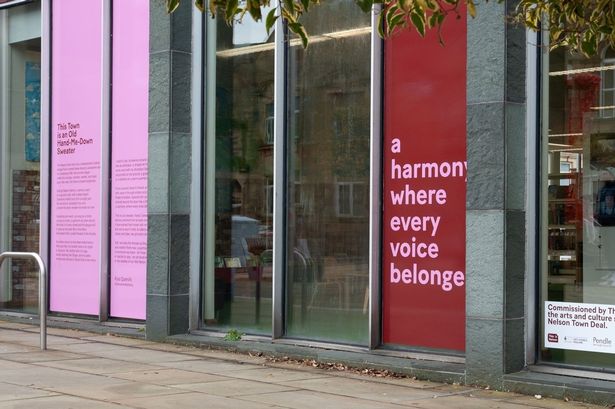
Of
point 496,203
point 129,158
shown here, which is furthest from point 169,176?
point 496,203

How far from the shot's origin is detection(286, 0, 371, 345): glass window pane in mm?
10547

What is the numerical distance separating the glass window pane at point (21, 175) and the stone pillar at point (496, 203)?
26.2ft

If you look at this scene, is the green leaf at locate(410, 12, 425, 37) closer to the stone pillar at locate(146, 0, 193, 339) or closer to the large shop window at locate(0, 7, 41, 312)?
the stone pillar at locate(146, 0, 193, 339)

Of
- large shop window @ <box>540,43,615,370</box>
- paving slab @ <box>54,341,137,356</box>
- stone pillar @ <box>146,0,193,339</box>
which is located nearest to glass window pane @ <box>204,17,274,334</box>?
stone pillar @ <box>146,0,193,339</box>

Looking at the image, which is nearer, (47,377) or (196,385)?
(196,385)

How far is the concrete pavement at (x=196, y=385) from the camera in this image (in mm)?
8031

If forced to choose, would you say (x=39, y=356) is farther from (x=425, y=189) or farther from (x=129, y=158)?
(x=425, y=189)

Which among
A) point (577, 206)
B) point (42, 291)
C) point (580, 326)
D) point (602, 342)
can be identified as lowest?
point (602, 342)

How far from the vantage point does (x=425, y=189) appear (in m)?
9.91

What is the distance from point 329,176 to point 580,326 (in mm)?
3333

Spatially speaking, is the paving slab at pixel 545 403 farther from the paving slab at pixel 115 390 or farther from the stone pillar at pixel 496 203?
the paving slab at pixel 115 390

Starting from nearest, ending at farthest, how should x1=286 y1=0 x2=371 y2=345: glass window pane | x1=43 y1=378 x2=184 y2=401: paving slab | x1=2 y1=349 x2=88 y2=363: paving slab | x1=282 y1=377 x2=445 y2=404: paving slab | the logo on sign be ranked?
x1=43 y1=378 x2=184 y2=401: paving slab
x1=282 y1=377 x2=445 y2=404: paving slab
the logo on sign
x1=2 y1=349 x2=88 y2=363: paving slab
x1=286 y1=0 x2=371 y2=345: glass window pane

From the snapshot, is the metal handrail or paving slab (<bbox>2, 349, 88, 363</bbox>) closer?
paving slab (<bbox>2, 349, 88, 363</bbox>)

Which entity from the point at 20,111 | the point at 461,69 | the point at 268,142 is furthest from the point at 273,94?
the point at 20,111
